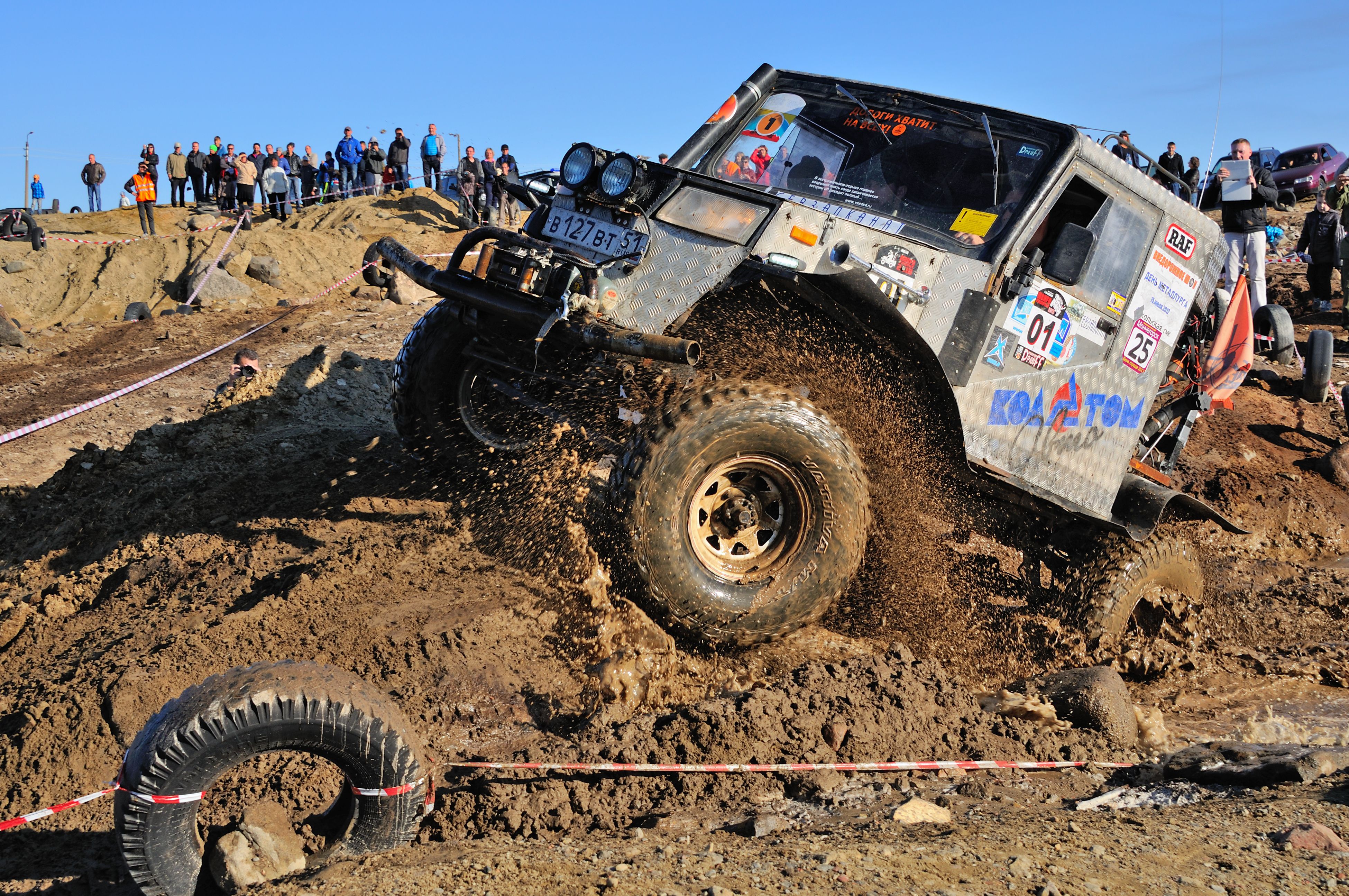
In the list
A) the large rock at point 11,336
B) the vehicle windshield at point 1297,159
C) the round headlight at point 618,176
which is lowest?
the large rock at point 11,336

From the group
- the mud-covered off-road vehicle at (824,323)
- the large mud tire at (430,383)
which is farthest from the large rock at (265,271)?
the mud-covered off-road vehicle at (824,323)

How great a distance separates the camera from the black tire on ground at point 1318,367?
9.41m

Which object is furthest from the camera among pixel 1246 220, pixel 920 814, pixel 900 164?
pixel 1246 220

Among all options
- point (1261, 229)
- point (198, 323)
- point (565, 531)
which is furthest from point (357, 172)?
point (565, 531)

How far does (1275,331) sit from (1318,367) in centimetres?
304

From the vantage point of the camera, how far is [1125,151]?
216 inches

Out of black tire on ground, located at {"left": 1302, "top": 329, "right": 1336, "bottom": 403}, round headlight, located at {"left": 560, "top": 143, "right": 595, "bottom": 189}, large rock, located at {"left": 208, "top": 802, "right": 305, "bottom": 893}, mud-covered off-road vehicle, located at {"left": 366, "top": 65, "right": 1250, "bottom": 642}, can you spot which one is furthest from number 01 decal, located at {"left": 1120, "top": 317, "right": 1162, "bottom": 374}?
black tire on ground, located at {"left": 1302, "top": 329, "right": 1336, "bottom": 403}

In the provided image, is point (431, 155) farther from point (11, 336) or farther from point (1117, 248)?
point (1117, 248)

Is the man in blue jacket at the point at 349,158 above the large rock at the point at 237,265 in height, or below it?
above

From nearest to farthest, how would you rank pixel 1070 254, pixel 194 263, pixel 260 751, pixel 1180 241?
1. pixel 260 751
2. pixel 1070 254
3. pixel 1180 241
4. pixel 194 263

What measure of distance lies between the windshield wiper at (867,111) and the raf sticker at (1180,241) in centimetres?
157

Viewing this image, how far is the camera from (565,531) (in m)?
4.87

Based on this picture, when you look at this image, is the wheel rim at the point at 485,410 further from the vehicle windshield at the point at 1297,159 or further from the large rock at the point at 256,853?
the vehicle windshield at the point at 1297,159

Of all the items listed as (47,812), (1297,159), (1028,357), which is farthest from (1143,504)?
(1297,159)
